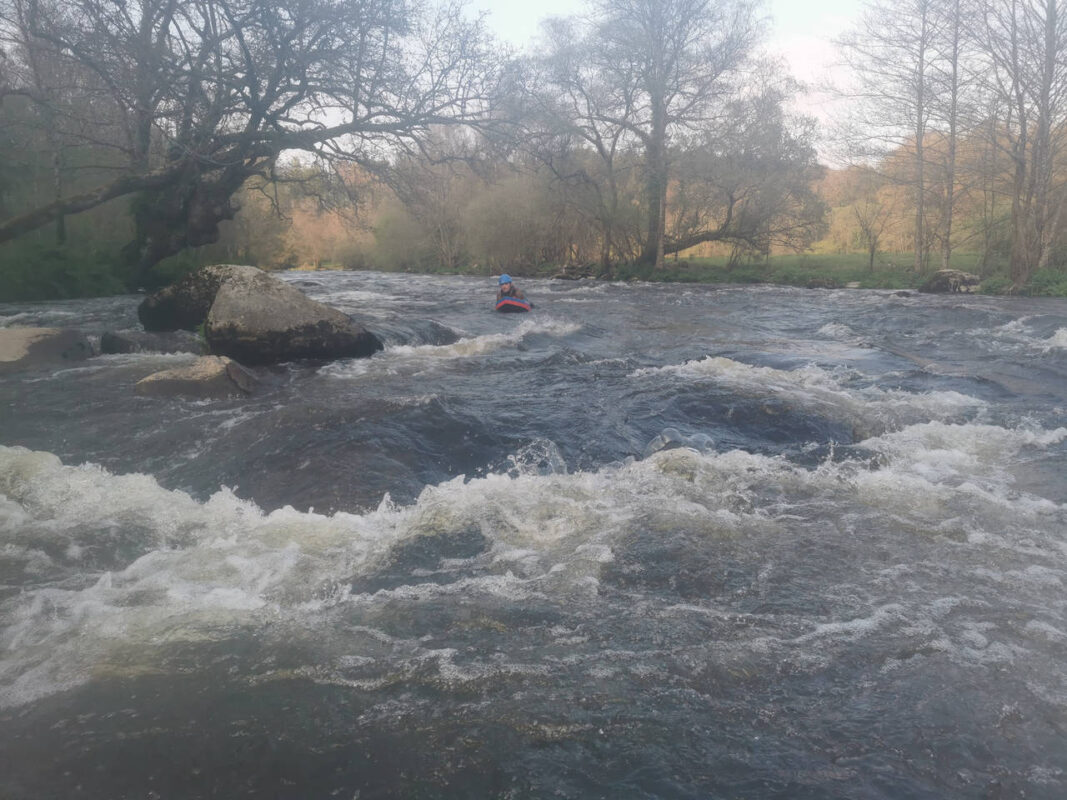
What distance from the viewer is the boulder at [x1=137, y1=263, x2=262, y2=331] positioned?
12.0m

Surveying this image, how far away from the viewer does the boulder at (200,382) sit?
796 centimetres

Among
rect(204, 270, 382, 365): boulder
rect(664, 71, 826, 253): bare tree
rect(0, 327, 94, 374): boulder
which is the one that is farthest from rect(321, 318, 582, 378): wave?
rect(664, 71, 826, 253): bare tree

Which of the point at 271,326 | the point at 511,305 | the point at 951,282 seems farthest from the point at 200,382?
the point at 951,282

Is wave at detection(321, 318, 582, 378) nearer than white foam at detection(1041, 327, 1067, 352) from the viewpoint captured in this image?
Yes

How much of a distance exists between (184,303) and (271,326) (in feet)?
10.7

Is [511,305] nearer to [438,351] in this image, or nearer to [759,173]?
[438,351]

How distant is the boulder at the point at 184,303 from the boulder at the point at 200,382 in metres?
4.13

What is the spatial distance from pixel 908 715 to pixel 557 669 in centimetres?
141

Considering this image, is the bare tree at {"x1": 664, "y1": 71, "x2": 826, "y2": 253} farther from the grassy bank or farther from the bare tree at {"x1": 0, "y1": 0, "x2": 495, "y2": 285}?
the bare tree at {"x1": 0, "y1": 0, "x2": 495, "y2": 285}

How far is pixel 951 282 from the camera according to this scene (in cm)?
1947

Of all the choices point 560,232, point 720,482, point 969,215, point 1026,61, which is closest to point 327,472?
point 720,482

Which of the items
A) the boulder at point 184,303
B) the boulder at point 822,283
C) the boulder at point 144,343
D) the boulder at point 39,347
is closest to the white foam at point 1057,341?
the boulder at point 822,283

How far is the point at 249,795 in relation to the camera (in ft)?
7.89

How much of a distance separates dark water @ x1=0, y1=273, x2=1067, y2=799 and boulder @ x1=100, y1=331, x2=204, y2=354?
7.76ft
